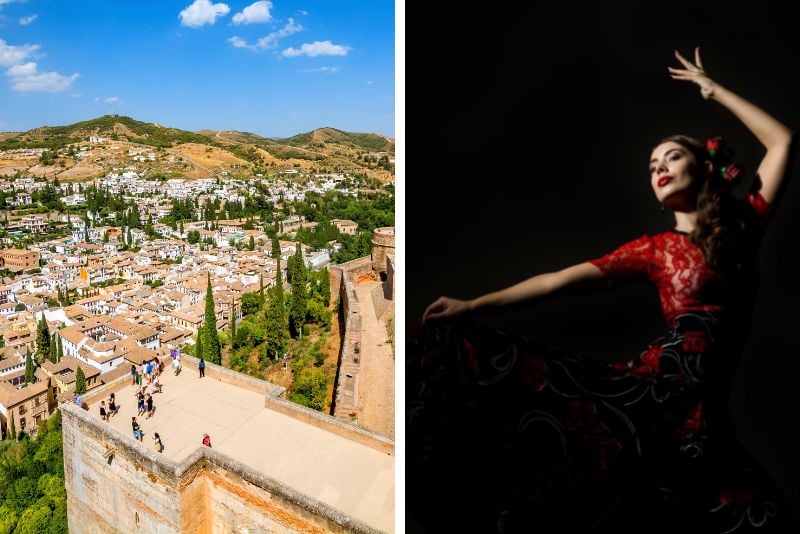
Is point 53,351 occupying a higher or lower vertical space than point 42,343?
lower

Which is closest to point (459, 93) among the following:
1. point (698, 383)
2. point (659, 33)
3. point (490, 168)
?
point (490, 168)

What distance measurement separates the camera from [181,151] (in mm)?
57469

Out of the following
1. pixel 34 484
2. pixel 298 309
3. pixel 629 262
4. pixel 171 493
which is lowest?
pixel 34 484

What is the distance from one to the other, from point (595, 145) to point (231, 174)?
186ft

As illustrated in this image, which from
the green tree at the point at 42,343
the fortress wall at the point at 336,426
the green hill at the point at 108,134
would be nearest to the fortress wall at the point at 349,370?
the fortress wall at the point at 336,426

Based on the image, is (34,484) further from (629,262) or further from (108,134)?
(108,134)

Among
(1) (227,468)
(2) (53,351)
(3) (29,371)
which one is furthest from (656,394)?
(2) (53,351)

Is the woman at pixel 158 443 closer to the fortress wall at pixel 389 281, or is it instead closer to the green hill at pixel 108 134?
the fortress wall at pixel 389 281

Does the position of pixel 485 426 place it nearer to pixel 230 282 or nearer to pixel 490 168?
pixel 490 168

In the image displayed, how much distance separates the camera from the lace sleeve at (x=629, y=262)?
65.5 inches

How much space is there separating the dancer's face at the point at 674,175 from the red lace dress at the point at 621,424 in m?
0.13

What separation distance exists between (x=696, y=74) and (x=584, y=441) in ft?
4.17

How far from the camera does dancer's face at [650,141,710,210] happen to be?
1.62 meters

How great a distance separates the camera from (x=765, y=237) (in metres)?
1.57
